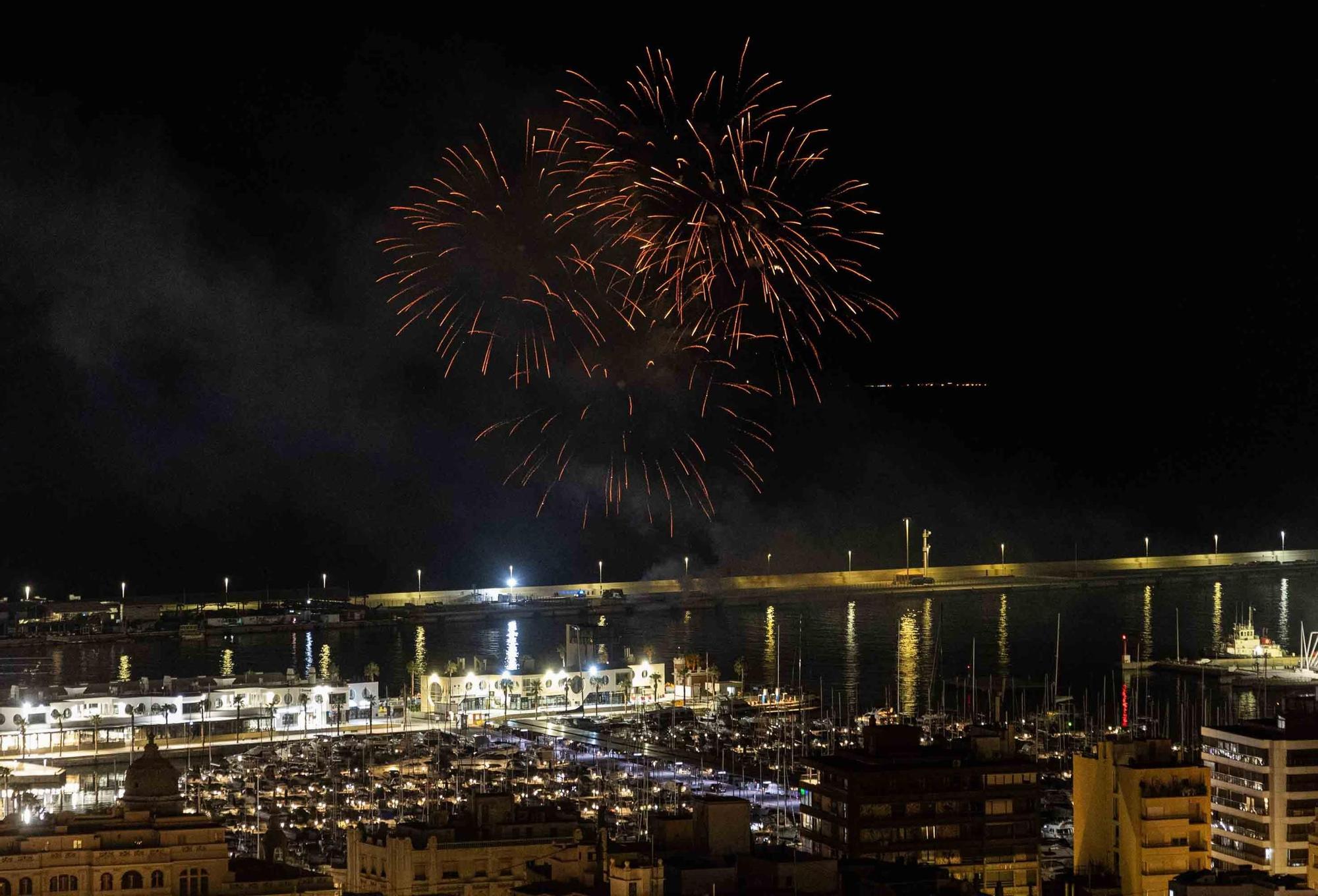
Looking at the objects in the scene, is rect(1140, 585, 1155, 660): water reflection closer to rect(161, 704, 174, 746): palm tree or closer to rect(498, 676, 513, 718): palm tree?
rect(498, 676, 513, 718): palm tree

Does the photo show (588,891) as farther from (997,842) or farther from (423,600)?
Answer: (423,600)

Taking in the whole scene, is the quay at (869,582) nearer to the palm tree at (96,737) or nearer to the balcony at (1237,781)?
the palm tree at (96,737)

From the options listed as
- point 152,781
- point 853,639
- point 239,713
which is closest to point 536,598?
point 853,639

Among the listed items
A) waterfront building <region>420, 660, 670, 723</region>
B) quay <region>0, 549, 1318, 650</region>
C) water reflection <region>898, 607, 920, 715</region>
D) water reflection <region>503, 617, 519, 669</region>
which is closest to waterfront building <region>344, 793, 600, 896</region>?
water reflection <region>898, 607, 920, 715</region>

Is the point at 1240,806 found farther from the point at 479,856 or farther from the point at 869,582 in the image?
the point at 869,582

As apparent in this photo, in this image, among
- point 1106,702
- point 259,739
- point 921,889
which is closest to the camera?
point 921,889

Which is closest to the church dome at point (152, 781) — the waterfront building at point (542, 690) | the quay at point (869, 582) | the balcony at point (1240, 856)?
the balcony at point (1240, 856)

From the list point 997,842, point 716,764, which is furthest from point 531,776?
point 997,842
